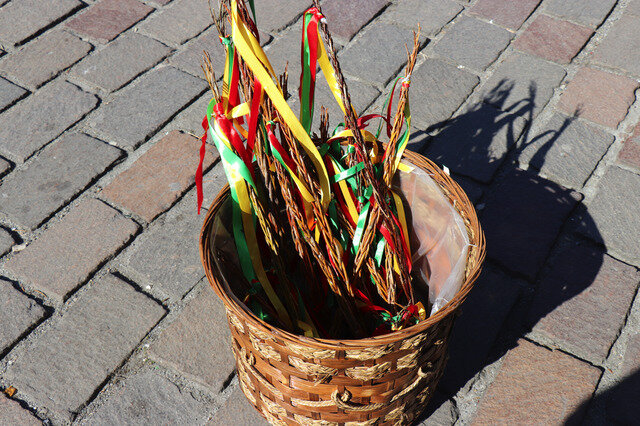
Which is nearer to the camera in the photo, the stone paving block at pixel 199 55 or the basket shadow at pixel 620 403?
the basket shadow at pixel 620 403

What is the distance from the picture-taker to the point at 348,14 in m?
2.96

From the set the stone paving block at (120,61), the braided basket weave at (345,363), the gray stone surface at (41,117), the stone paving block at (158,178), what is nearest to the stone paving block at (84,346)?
the stone paving block at (158,178)

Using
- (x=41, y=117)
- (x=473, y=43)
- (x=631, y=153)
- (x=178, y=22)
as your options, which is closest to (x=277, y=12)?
(x=178, y=22)

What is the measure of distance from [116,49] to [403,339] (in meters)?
2.13

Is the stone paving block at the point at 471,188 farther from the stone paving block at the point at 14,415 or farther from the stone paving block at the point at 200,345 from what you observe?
the stone paving block at the point at 14,415

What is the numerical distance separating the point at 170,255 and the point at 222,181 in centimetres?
38

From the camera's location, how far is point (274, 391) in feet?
4.81

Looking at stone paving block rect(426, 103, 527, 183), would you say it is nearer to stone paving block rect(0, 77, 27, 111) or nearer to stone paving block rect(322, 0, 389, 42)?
stone paving block rect(322, 0, 389, 42)

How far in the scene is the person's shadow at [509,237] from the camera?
6.11 feet

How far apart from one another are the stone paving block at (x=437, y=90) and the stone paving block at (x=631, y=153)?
2.20ft

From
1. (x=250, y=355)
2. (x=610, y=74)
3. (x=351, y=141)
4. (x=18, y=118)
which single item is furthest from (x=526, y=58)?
(x=18, y=118)

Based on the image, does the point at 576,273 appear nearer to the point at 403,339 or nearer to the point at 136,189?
the point at 403,339

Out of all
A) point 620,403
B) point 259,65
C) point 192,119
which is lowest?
point 620,403

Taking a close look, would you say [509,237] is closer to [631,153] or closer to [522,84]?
[631,153]
